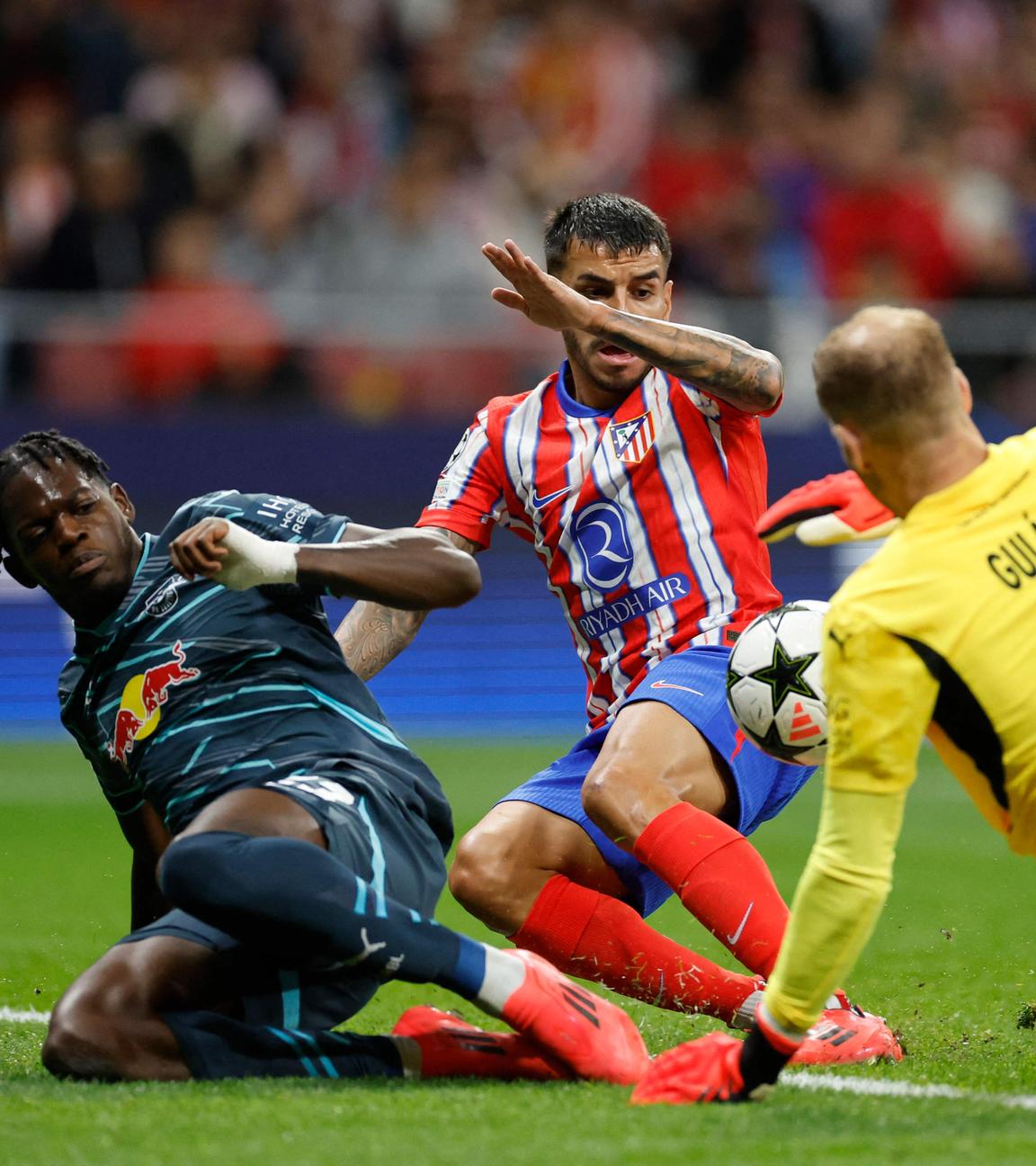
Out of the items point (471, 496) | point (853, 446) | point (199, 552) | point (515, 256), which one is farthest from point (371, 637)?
point (853, 446)

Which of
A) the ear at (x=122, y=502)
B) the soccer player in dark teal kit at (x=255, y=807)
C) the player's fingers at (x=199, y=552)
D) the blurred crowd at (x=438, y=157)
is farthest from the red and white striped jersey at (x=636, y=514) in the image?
the blurred crowd at (x=438, y=157)

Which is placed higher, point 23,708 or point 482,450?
point 482,450

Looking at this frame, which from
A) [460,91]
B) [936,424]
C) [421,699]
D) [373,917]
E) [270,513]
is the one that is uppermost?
[460,91]

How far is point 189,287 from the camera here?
12.8m

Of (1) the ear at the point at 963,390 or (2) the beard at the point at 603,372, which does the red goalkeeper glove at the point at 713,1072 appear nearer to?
(1) the ear at the point at 963,390

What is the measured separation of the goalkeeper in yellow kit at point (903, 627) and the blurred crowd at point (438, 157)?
9.54 meters

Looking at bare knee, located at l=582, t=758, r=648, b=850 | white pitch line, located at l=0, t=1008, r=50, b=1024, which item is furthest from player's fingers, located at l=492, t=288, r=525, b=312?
white pitch line, located at l=0, t=1008, r=50, b=1024

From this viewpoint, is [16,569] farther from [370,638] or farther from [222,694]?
[370,638]

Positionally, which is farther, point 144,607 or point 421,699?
point 421,699

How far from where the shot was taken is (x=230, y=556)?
4.09 m

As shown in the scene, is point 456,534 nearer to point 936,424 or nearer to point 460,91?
point 936,424

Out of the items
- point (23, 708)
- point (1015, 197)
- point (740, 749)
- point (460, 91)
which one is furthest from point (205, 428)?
point (740, 749)

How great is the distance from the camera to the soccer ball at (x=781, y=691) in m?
4.47

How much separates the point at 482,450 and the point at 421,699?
8.81 metres
